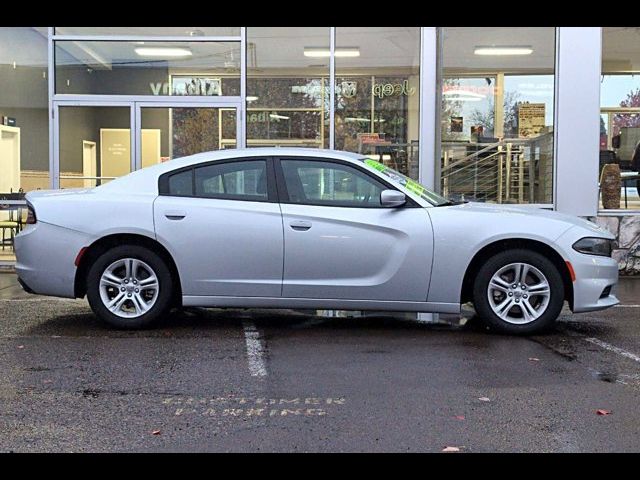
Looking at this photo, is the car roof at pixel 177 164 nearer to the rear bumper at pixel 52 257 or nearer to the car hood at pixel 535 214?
the rear bumper at pixel 52 257

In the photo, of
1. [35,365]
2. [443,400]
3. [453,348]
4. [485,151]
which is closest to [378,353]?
[453,348]

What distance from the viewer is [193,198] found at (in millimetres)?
6984

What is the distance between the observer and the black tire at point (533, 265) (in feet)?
22.1

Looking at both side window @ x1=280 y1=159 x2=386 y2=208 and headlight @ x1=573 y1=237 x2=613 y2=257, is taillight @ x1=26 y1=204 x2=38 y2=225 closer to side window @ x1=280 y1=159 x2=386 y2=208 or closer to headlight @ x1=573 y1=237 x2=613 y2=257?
side window @ x1=280 y1=159 x2=386 y2=208

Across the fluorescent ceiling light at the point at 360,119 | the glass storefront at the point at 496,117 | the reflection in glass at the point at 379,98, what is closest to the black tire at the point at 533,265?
the glass storefront at the point at 496,117

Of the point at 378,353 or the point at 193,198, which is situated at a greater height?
the point at 193,198

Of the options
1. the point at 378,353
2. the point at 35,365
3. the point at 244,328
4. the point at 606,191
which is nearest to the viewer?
the point at 35,365

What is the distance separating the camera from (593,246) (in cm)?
681

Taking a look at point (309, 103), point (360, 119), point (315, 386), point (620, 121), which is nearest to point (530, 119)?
point (620, 121)

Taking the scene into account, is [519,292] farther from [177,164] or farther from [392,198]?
[177,164]

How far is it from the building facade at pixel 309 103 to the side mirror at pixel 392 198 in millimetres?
4659
